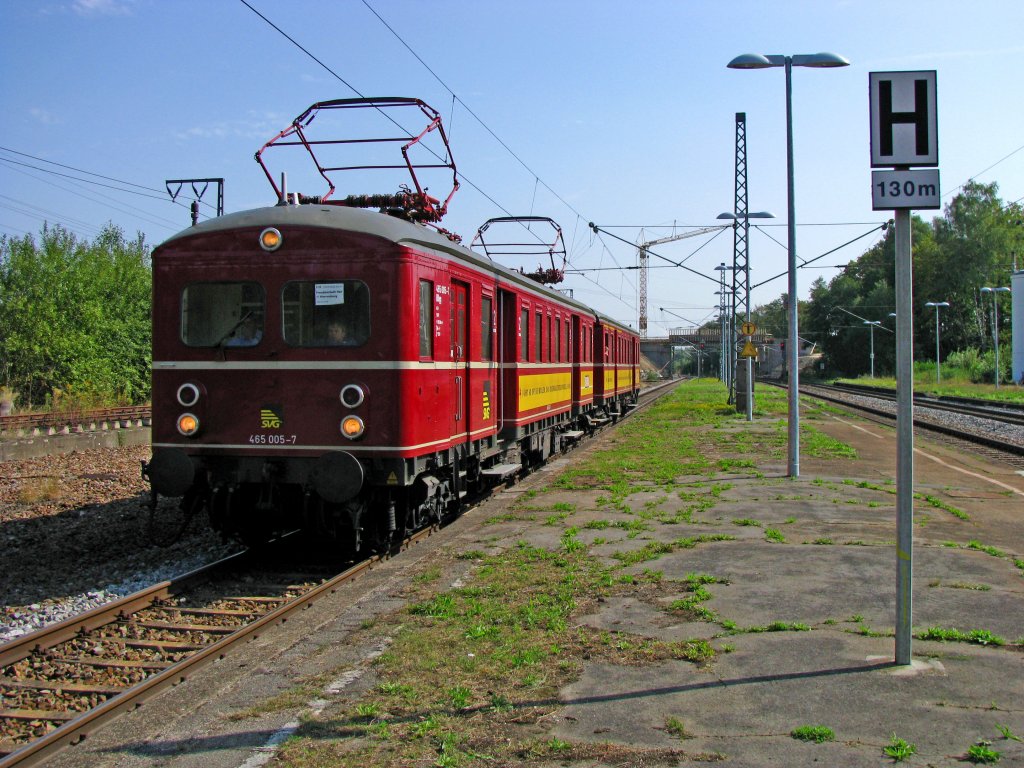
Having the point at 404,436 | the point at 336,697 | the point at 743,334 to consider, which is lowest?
the point at 336,697

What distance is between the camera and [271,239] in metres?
8.47

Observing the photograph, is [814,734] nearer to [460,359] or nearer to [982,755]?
[982,755]

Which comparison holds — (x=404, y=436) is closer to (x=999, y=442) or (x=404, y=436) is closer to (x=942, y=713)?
(x=942, y=713)

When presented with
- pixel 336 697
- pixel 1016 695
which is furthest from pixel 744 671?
pixel 336 697

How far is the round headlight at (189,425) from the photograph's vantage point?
8.56 metres

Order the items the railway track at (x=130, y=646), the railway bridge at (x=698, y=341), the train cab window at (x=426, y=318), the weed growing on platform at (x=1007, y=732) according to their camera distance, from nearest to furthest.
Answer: the weed growing on platform at (x=1007, y=732) < the railway track at (x=130, y=646) < the train cab window at (x=426, y=318) < the railway bridge at (x=698, y=341)

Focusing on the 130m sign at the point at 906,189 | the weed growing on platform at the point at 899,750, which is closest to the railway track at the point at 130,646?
the weed growing on platform at the point at 899,750

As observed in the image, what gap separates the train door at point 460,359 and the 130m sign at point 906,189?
525 centimetres

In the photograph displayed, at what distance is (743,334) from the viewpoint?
2873cm

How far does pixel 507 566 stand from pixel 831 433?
60.6ft

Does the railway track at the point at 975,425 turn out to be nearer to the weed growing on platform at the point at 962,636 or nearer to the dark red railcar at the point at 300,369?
the weed growing on platform at the point at 962,636

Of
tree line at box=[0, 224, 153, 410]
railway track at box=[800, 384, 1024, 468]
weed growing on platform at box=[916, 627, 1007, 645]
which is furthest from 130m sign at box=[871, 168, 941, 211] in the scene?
tree line at box=[0, 224, 153, 410]

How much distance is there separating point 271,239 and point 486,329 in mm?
3707

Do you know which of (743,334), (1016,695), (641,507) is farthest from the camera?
(743,334)
